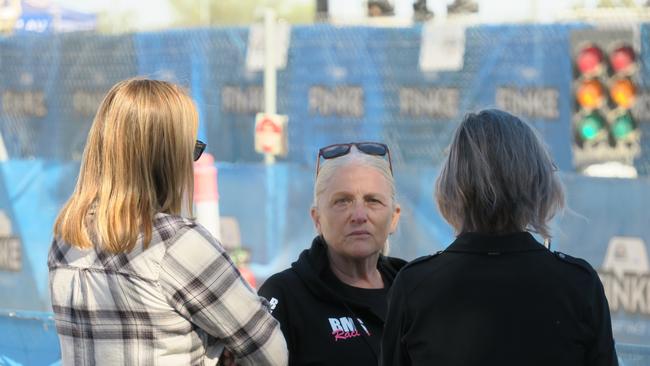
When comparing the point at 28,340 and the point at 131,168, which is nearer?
the point at 131,168

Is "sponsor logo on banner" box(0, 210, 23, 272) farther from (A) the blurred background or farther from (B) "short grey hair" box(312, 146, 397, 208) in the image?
(B) "short grey hair" box(312, 146, 397, 208)

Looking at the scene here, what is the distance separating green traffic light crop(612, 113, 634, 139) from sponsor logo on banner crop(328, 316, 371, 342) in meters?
5.14

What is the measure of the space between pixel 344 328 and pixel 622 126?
523cm

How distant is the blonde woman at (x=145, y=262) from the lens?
221cm

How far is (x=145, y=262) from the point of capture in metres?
2.21

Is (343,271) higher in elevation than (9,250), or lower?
higher

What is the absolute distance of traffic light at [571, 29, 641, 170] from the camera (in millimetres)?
7445

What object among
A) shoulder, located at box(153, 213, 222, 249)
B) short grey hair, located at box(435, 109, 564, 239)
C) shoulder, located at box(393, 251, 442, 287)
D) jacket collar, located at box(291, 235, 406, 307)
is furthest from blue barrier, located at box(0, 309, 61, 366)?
short grey hair, located at box(435, 109, 564, 239)

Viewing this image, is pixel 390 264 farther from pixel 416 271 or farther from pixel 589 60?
pixel 589 60

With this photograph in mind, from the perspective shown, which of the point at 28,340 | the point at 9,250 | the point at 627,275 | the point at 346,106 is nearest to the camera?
the point at 28,340

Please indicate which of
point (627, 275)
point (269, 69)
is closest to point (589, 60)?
point (627, 275)

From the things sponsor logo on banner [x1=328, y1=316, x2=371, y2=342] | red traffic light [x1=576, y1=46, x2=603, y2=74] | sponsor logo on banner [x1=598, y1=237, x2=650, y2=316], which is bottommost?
sponsor logo on banner [x1=598, y1=237, x2=650, y2=316]

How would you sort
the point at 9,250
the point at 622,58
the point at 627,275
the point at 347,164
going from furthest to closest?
the point at 9,250, the point at 622,58, the point at 627,275, the point at 347,164

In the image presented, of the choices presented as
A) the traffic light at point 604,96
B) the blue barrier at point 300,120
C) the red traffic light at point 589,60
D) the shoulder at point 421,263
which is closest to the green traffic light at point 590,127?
the traffic light at point 604,96
